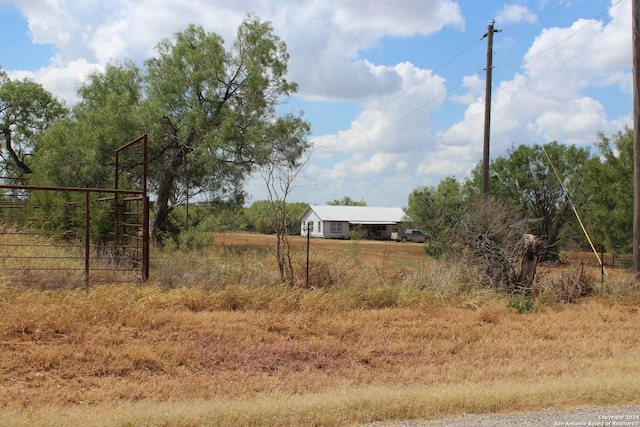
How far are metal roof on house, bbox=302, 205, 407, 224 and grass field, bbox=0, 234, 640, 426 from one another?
5805 centimetres

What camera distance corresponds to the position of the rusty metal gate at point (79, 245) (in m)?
11.4

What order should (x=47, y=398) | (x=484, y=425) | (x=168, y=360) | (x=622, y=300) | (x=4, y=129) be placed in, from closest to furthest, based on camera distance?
(x=484, y=425), (x=47, y=398), (x=168, y=360), (x=622, y=300), (x=4, y=129)

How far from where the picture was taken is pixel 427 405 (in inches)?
237

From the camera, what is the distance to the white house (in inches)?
2803

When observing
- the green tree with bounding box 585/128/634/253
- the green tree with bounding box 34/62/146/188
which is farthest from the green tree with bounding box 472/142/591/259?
the green tree with bounding box 34/62/146/188

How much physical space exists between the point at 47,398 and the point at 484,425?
4.90 m

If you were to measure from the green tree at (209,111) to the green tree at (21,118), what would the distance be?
14.9 m

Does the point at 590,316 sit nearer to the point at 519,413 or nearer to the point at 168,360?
the point at 519,413

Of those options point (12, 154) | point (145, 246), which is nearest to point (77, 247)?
point (145, 246)

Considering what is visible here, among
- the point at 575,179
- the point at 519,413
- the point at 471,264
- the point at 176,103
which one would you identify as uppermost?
the point at 176,103

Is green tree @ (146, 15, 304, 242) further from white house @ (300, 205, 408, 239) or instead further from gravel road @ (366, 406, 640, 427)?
white house @ (300, 205, 408, 239)

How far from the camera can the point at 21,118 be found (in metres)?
40.4

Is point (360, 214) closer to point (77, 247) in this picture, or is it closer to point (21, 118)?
point (21, 118)

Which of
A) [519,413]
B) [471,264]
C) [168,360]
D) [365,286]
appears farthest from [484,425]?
[471,264]
